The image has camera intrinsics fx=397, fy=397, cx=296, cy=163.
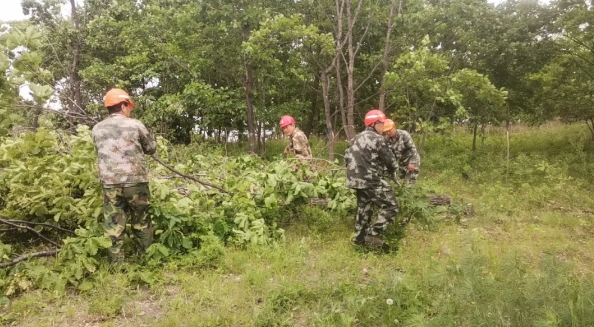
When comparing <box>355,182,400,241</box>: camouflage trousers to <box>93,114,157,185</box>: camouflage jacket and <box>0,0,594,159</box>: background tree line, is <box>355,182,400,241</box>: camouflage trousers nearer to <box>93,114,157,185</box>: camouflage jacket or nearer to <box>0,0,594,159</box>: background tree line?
<box>93,114,157,185</box>: camouflage jacket

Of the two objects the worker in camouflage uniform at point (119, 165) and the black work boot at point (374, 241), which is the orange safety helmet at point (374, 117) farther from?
the worker in camouflage uniform at point (119, 165)

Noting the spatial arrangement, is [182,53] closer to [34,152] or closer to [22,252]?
[34,152]

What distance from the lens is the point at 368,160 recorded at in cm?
545

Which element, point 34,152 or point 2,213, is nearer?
point 2,213

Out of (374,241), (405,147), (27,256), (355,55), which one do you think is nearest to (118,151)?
(27,256)

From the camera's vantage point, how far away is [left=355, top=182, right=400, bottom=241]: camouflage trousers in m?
5.46

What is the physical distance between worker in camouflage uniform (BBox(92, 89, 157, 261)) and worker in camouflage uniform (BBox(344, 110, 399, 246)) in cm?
273

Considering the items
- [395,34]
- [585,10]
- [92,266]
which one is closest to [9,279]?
[92,266]

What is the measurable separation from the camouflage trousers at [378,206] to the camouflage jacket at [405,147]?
2428 millimetres

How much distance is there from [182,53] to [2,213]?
794 cm

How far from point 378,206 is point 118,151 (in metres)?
3.44

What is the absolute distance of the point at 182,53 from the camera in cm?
1208

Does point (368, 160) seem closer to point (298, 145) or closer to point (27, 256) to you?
point (298, 145)

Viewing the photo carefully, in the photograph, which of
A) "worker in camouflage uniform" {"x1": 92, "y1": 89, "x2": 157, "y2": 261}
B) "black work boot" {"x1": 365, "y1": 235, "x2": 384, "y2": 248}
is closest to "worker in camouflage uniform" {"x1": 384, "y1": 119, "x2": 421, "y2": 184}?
"black work boot" {"x1": 365, "y1": 235, "x2": 384, "y2": 248}
